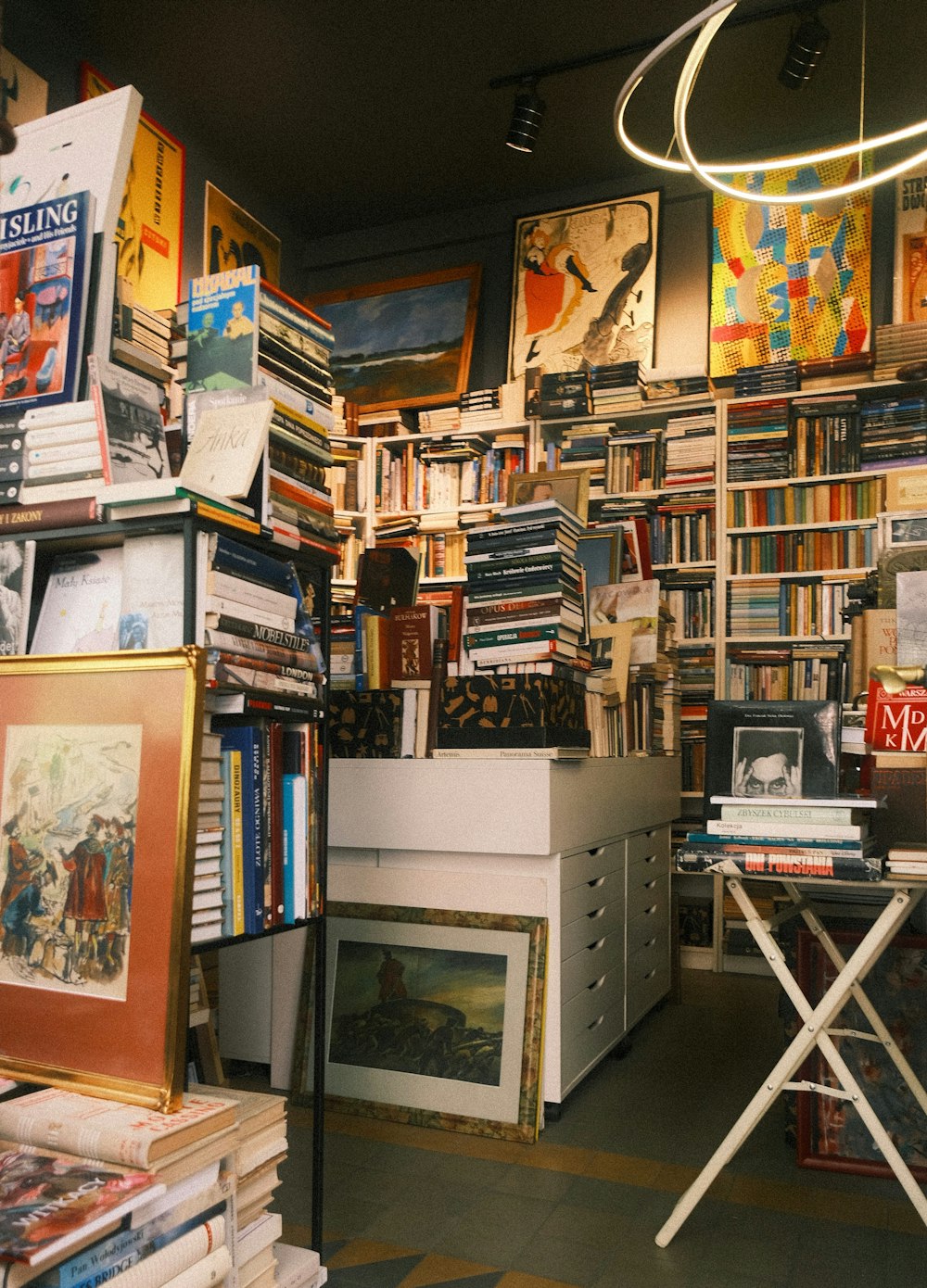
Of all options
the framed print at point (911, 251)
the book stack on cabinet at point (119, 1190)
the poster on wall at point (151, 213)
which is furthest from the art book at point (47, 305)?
the framed print at point (911, 251)

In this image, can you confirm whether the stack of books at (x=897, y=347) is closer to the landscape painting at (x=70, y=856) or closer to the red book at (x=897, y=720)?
the red book at (x=897, y=720)

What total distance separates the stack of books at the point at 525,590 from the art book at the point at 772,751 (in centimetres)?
78

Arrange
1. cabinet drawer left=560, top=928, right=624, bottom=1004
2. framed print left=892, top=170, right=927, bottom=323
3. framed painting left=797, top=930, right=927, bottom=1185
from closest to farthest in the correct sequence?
framed painting left=797, top=930, right=927, bottom=1185 → cabinet drawer left=560, top=928, right=624, bottom=1004 → framed print left=892, top=170, right=927, bottom=323

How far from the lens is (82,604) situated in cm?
167

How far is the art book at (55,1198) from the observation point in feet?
3.40

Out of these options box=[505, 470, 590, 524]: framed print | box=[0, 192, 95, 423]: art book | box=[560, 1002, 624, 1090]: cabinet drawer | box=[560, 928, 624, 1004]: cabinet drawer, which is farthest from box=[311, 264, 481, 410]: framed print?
box=[0, 192, 95, 423]: art book

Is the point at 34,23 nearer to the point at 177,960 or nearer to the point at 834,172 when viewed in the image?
the point at 834,172

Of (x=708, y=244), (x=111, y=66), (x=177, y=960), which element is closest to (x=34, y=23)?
(x=111, y=66)

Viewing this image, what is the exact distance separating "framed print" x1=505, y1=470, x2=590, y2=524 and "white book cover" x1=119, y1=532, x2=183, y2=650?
2.01 metres

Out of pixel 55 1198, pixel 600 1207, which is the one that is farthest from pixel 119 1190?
pixel 600 1207

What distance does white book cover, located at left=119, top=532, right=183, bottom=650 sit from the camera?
5.13 feet

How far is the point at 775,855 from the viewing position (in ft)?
6.26

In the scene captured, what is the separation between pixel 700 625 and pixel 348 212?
10.1ft

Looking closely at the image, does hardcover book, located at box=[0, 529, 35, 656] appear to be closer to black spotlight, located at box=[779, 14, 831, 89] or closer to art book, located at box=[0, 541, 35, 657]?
art book, located at box=[0, 541, 35, 657]
